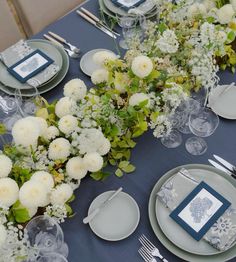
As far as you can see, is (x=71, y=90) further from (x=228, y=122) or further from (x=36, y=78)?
(x=228, y=122)

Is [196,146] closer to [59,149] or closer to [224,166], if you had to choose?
[224,166]

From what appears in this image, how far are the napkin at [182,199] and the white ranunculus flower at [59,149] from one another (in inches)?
12.5

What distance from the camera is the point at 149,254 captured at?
1.16m

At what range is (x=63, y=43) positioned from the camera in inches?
68.3

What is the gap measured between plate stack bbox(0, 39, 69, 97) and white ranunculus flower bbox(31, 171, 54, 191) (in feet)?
1.74

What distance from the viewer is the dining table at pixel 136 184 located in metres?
1.17

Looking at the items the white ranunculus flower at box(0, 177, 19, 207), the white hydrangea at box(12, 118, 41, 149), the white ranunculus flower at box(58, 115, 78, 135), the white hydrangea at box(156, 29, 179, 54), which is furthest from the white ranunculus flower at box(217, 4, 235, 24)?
the white ranunculus flower at box(0, 177, 19, 207)

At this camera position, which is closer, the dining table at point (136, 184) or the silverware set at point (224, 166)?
the dining table at point (136, 184)

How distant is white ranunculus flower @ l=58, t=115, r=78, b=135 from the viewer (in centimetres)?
115

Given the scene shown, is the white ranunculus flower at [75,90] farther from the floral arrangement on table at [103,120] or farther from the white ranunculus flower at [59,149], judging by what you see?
the white ranunculus flower at [59,149]

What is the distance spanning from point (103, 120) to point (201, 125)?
40 centimetres

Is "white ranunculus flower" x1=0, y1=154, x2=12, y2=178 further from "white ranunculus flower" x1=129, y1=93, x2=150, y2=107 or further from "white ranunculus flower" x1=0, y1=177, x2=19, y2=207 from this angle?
"white ranunculus flower" x1=129, y1=93, x2=150, y2=107

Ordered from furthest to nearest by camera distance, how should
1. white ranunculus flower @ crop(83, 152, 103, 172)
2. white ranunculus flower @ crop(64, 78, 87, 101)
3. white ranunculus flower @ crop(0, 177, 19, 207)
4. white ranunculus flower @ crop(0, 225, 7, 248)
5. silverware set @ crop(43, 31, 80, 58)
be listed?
silverware set @ crop(43, 31, 80, 58), white ranunculus flower @ crop(64, 78, 87, 101), white ranunculus flower @ crop(83, 152, 103, 172), white ranunculus flower @ crop(0, 177, 19, 207), white ranunculus flower @ crop(0, 225, 7, 248)

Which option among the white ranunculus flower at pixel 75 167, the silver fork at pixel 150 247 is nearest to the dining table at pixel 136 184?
the silver fork at pixel 150 247
